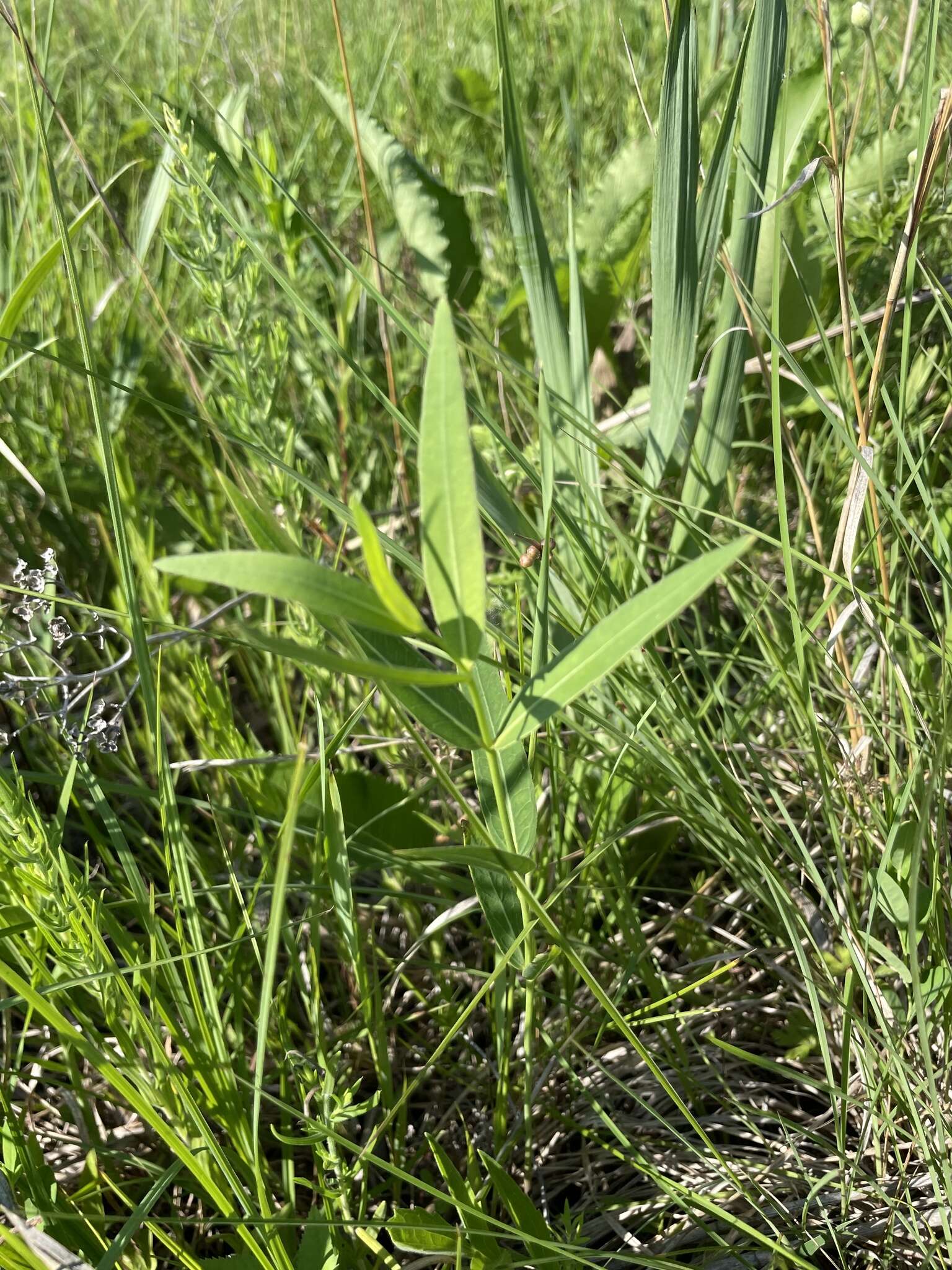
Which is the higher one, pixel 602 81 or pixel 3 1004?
pixel 602 81

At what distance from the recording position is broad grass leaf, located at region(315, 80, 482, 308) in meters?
1.38

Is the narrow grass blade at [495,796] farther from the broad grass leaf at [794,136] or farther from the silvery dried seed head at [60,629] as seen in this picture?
the broad grass leaf at [794,136]

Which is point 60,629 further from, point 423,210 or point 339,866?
point 423,210

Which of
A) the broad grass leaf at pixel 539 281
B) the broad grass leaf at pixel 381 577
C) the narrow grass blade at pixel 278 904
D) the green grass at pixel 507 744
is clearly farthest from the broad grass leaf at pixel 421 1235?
the broad grass leaf at pixel 539 281

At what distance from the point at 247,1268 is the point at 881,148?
101 cm

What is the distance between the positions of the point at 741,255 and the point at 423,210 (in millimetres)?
605

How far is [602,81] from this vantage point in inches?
90.3

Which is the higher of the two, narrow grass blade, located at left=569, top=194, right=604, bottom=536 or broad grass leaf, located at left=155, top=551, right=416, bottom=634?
broad grass leaf, located at left=155, top=551, right=416, bottom=634

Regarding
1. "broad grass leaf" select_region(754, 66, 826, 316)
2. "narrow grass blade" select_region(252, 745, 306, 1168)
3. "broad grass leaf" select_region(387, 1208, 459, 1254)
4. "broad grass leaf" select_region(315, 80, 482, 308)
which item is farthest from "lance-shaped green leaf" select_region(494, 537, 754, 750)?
"broad grass leaf" select_region(315, 80, 482, 308)

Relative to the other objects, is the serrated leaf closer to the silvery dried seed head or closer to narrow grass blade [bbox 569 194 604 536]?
the silvery dried seed head

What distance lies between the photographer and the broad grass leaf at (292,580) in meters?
0.37

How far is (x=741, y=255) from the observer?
99 centimetres

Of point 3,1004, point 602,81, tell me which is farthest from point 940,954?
point 602,81

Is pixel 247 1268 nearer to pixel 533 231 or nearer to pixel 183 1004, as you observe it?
pixel 183 1004
